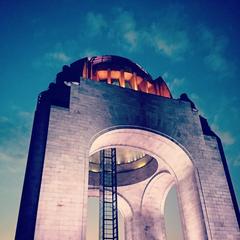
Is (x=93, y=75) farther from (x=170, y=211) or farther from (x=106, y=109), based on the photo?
(x=170, y=211)

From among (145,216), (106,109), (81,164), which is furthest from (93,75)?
(145,216)

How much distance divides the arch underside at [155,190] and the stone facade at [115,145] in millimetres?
55

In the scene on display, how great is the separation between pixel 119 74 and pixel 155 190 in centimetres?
959

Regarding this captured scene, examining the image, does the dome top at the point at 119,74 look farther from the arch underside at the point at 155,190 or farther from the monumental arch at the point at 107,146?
the arch underside at the point at 155,190

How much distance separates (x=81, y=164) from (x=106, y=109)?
3603mm

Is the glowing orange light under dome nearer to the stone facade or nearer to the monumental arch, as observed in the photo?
the monumental arch

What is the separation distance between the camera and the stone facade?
31.9ft

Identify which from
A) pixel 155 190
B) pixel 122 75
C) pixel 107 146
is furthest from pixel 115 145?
pixel 155 190

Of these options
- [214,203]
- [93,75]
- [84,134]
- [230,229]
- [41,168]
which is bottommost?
[230,229]

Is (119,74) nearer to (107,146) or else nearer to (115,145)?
(115,145)

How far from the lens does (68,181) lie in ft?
34.6

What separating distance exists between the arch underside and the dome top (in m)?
4.27

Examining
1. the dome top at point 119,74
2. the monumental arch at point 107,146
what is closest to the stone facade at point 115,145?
the monumental arch at point 107,146

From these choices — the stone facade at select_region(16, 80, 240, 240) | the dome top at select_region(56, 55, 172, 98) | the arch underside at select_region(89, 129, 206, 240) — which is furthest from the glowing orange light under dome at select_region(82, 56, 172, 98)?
the arch underside at select_region(89, 129, 206, 240)
